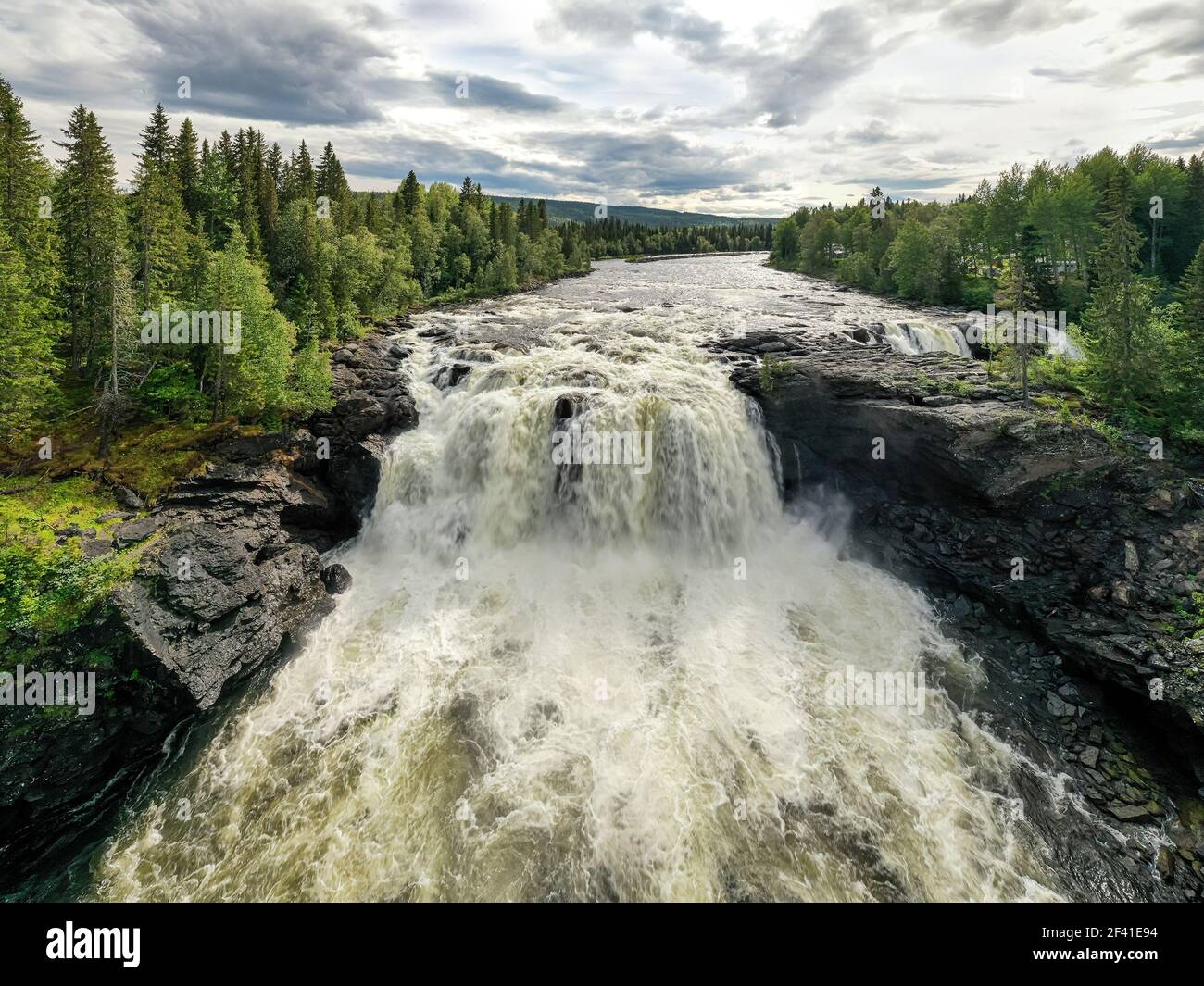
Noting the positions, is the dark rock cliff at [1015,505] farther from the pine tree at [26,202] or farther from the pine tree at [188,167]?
the pine tree at [188,167]

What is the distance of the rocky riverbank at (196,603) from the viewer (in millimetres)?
13383

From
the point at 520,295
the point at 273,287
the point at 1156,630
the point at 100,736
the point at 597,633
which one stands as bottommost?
the point at 100,736

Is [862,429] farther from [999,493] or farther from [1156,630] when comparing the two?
[1156,630]

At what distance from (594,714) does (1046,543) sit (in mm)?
18003

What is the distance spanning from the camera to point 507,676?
56.5 feet

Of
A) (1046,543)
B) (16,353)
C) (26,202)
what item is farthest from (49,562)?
(1046,543)

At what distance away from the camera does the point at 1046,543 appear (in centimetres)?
1970

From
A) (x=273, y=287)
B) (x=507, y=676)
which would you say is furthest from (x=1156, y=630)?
(x=273, y=287)

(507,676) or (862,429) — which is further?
(862,429)

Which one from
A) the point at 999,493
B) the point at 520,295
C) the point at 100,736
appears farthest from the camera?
the point at 520,295

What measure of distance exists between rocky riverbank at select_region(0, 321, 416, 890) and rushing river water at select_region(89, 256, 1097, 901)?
149 centimetres

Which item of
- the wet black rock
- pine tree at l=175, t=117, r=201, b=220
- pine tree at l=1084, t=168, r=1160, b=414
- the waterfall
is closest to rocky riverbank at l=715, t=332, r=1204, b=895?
pine tree at l=1084, t=168, r=1160, b=414

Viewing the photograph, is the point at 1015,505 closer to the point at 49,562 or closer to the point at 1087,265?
the point at 49,562
